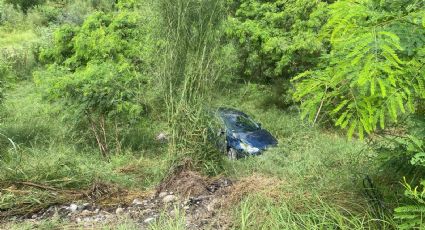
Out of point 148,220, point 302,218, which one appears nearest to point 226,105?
point 148,220

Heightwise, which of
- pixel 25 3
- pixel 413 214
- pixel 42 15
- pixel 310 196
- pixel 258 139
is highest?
pixel 413 214

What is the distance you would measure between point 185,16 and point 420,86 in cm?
321

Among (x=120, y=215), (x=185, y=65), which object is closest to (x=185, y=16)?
(x=185, y=65)

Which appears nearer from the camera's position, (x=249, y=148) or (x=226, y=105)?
(x=226, y=105)

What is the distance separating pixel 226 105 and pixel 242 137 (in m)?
1.62

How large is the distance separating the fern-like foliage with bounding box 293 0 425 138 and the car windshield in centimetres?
484

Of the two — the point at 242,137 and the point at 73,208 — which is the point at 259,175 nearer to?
the point at 73,208

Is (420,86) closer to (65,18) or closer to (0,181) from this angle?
(0,181)

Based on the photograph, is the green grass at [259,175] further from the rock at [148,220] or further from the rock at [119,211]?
the rock at [119,211]

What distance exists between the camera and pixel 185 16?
547cm

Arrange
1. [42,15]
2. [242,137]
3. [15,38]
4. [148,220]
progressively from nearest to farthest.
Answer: [148,220] → [242,137] → [15,38] → [42,15]

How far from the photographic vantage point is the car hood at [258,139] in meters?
8.34

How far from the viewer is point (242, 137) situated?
27.6ft

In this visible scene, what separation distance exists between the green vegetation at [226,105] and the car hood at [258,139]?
15.4 inches
